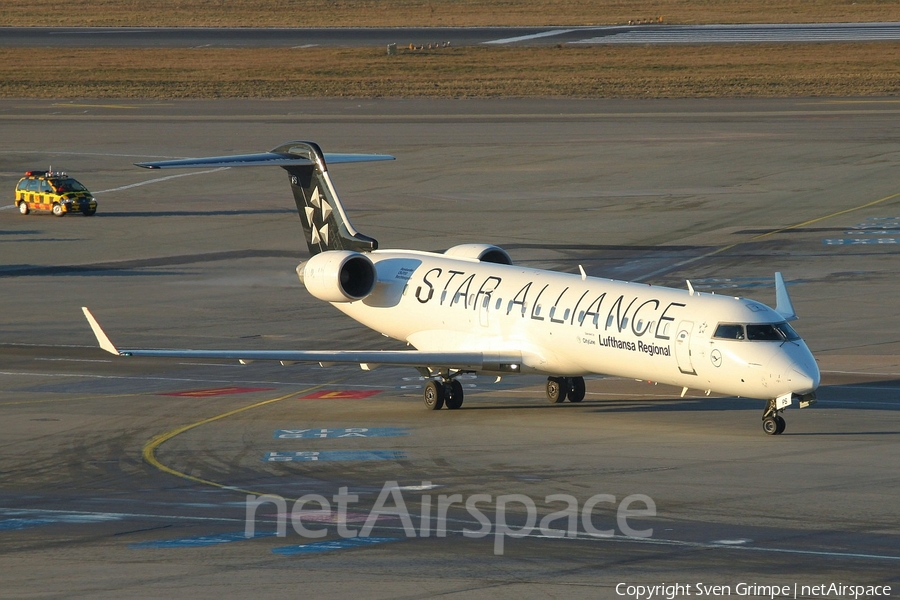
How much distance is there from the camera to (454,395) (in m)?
29.9

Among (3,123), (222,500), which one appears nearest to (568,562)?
(222,500)

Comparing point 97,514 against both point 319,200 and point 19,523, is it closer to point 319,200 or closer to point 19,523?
point 19,523

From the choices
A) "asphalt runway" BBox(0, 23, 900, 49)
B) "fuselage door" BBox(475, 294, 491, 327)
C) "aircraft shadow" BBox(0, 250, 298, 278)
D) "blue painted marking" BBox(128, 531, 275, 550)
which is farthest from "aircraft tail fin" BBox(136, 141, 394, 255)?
"asphalt runway" BBox(0, 23, 900, 49)


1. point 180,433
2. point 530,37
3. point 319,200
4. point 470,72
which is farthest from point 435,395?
point 530,37

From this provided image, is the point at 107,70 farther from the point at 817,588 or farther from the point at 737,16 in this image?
the point at 817,588

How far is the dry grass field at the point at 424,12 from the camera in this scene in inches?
5408

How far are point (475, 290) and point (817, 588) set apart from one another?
14.8 m

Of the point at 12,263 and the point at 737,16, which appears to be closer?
the point at 12,263

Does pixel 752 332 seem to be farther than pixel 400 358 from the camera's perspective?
No

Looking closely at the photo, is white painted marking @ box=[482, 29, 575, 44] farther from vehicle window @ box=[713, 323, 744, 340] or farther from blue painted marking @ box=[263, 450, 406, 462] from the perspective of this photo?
blue painted marking @ box=[263, 450, 406, 462]

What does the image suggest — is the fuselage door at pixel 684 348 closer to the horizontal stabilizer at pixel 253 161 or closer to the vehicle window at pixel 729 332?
the vehicle window at pixel 729 332

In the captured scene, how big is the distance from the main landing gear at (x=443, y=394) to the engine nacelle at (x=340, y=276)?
3275mm

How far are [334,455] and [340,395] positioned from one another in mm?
6373

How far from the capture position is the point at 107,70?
108 m
